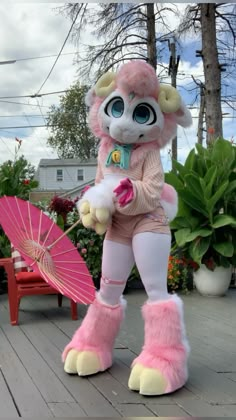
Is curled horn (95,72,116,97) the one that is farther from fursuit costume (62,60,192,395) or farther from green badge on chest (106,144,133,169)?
green badge on chest (106,144,133,169)

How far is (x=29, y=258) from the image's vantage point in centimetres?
263

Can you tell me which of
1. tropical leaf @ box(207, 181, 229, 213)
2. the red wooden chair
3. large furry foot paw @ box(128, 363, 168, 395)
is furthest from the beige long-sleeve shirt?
tropical leaf @ box(207, 181, 229, 213)

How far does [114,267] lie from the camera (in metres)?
2.70

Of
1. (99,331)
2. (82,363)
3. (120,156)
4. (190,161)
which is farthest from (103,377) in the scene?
(190,161)

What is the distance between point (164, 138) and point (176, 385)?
4.38 feet

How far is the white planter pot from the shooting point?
5099mm

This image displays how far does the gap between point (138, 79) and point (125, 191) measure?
62 cm

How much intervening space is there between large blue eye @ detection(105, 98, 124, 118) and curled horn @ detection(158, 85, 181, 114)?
0.71ft

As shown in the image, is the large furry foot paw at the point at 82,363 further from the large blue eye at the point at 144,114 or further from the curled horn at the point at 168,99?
the curled horn at the point at 168,99

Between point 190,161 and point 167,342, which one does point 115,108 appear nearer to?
point 167,342

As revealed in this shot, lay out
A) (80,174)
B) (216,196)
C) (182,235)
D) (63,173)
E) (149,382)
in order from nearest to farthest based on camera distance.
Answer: (149,382), (216,196), (182,235), (80,174), (63,173)

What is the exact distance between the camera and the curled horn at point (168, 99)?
105 inches

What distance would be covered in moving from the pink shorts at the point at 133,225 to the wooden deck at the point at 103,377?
787mm

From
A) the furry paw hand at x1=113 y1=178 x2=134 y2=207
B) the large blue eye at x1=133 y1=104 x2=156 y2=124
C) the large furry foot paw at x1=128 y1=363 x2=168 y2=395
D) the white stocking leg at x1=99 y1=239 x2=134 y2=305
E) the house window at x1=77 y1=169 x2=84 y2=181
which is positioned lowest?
the large furry foot paw at x1=128 y1=363 x2=168 y2=395
